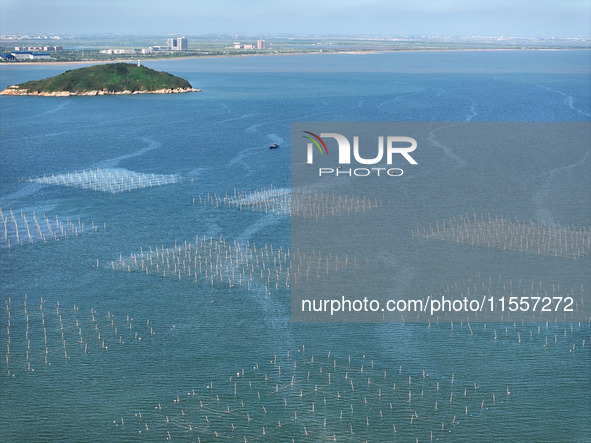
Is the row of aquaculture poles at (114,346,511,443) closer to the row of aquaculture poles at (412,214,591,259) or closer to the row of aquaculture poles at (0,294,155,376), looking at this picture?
the row of aquaculture poles at (0,294,155,376)

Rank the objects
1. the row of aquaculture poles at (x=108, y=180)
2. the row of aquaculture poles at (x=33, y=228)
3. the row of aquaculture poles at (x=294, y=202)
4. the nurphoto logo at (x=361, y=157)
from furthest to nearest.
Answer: the nurphoto logo at (x=361, y=157) → the row of aquaculture poles at (x=108, y=180) → the row of aquaculture poles at (x=294, y=202) → the row of aquaculture poles at (x=33, y=228)

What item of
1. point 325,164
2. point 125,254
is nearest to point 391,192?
point 325,164

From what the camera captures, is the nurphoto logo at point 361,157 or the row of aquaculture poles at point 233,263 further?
the nurphoto logo at point 361,157

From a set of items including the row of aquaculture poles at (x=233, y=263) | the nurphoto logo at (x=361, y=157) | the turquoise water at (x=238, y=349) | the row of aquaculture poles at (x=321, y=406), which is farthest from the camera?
the nurphoto logo at (x=361, y=157)

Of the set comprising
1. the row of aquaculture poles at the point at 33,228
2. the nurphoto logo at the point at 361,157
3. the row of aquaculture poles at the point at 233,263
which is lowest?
the row of aquaculture poles at the point at 233,263

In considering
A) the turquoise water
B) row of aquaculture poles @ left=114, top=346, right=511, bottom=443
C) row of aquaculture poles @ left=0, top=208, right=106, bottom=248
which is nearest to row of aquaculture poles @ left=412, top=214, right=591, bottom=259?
the turquoise water

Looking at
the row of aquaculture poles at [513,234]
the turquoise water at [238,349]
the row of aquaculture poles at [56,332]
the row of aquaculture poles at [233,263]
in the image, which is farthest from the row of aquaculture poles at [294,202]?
the row of aquaculture poles at [56,332]

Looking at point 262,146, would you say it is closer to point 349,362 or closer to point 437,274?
point 437,274

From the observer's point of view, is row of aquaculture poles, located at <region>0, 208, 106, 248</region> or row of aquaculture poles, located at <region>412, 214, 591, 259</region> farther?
row of aquaculture poles, located at <region>0, 208, 106, 248</region>

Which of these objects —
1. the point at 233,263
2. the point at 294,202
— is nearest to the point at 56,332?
the point at 233,263

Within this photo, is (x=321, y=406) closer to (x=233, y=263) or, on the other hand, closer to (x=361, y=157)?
(x=233, y=263)

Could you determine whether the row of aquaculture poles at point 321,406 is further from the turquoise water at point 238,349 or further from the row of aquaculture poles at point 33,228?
the row of aquaculture poles at point 33,228
